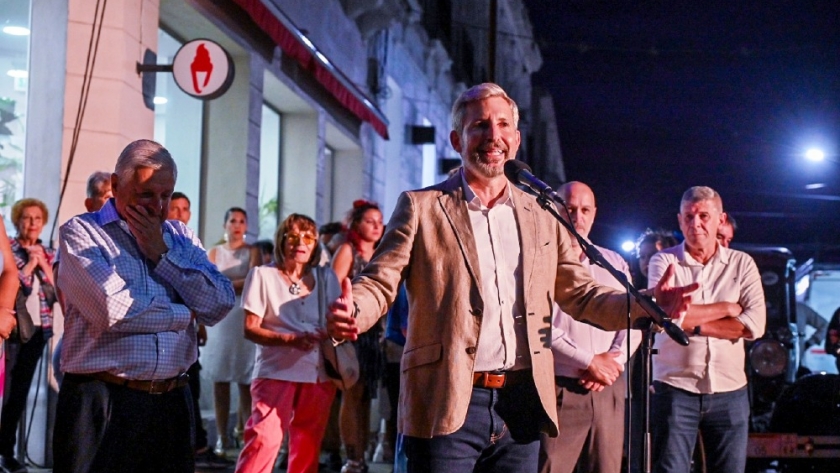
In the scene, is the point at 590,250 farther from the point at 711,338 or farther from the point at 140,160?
the point at 711,338

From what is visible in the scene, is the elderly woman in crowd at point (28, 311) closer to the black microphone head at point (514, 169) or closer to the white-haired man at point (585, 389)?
the white-haired man at point (585, 389)

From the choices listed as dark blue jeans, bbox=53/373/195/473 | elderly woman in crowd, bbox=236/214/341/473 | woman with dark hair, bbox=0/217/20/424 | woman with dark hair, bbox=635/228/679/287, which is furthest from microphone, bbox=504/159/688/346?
woman with dark hair, bbox=635/228/679/287

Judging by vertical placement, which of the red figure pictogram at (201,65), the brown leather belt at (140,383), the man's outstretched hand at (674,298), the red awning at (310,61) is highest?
the red awning at (310,61)

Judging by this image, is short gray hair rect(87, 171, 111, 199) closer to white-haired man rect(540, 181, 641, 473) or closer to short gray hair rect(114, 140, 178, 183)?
short gray hair rect(114, 140, 178, 183)

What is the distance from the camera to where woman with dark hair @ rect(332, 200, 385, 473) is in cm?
965

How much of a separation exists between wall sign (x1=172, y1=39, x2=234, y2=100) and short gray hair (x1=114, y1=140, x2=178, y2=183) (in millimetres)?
5832

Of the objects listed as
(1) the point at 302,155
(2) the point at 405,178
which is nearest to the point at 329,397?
(1) the point at 302,155

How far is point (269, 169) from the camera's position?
16.5 meters

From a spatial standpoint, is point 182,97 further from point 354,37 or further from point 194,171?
point 354,37

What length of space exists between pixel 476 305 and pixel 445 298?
124mm

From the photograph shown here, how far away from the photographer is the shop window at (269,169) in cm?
1598

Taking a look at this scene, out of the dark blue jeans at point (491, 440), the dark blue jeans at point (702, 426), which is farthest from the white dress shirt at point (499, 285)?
the dark blue jeans at point (702, 426)

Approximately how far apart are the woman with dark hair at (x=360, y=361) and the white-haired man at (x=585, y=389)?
339 centimetres

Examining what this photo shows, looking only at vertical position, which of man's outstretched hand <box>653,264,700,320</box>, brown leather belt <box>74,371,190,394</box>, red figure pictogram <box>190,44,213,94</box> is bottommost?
brown leather belt <box>74,371,190,394</box>
